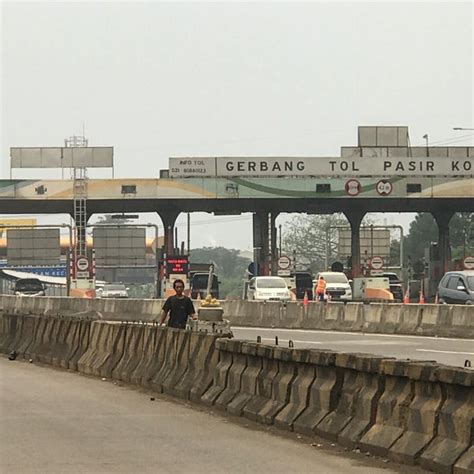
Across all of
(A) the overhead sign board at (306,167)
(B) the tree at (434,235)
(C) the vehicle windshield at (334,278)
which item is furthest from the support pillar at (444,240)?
(B) the tree at (434,235)

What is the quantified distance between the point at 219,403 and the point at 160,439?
3.02 meters

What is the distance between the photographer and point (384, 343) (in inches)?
1287

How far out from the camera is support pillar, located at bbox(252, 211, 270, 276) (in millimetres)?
79750

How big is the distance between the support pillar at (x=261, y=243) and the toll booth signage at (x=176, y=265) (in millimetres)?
10392

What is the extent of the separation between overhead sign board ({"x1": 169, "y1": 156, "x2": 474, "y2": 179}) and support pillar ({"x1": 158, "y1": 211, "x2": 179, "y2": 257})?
470 cm

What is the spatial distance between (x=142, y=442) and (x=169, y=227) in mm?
67270

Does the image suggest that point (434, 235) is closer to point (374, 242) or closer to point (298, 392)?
point (374, 242)

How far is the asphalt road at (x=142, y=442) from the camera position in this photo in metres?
11.9

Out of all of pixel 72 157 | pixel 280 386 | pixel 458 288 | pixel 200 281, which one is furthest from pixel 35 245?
pixel 280 386

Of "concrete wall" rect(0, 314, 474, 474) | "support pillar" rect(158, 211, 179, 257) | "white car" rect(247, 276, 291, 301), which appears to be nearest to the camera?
"concrete wall" rect(0, 314, 474, 474)

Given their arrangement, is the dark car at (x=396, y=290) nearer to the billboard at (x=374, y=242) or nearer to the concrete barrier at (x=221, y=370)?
the billboard at (x=374, y=242)

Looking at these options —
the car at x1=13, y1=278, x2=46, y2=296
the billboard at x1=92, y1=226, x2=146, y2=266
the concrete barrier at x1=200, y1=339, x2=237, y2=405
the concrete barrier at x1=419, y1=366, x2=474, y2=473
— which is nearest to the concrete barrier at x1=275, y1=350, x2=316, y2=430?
the concrete barrier at x1=200, y1=339, x2=237, y2=405

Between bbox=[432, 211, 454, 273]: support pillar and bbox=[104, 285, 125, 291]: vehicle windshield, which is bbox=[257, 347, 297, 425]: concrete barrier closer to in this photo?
bbox=[432, 211, 454, 273]: support pillar

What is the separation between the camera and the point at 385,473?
37.7 ft
